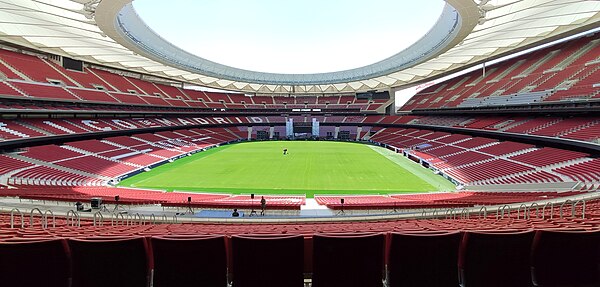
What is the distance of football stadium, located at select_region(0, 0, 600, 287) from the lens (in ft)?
10.5

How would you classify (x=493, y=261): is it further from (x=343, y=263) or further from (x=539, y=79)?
(x=539, y=79)

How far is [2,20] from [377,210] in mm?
30291

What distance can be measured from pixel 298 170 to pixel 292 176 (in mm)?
3071

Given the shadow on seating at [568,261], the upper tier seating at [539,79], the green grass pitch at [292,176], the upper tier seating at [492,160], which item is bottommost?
the green grass pitch at [292,176]

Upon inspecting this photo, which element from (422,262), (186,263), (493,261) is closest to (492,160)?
(493,261)

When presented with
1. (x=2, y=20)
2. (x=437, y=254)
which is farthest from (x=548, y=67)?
(x=2, y=20)

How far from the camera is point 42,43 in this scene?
34.1m

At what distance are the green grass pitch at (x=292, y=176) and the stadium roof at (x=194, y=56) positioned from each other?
532 inches

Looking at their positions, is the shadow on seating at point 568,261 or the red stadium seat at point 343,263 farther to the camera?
the shadow on seating at point 568,261

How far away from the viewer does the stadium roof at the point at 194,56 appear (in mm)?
25188

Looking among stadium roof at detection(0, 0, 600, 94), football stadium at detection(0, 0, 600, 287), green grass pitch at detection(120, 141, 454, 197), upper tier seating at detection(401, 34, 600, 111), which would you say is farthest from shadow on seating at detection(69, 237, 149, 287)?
upper tier seating at detection(401, 34, 600, 111)

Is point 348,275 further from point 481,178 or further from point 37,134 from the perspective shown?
point 37,134

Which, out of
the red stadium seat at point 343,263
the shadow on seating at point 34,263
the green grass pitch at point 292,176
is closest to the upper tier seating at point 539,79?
the green grass pitch at point 292,176

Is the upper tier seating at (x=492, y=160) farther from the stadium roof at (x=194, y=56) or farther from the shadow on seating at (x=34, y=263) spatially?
the shadow on seating at (x=34, y=263)
